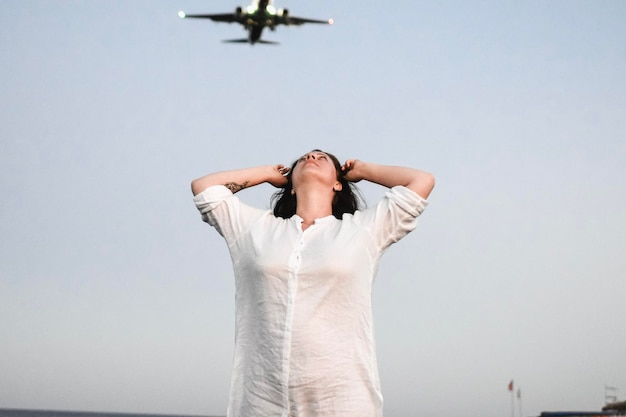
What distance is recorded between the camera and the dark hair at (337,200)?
3.12 meters

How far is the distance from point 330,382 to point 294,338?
195 mm

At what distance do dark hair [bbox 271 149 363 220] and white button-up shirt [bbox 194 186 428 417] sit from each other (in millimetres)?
379

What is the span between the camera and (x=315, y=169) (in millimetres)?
2914

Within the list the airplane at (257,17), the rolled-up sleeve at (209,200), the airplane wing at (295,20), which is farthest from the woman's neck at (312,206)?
the airplane wing at (295,20)

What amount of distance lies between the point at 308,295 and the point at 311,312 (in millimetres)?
64

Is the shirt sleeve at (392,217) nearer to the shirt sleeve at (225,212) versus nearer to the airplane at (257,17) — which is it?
the shirt sleeve at (225,212)

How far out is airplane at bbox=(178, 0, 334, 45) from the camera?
89.1ft

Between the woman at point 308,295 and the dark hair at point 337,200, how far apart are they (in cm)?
20

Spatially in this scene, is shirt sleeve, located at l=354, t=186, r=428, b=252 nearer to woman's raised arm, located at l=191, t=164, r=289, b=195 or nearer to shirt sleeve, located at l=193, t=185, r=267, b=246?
shirt sleeve, located at l=193, t=185, r=267, b=246

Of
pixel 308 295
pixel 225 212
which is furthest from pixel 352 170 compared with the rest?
pixel 308 295

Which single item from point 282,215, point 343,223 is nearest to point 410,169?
point 343,223

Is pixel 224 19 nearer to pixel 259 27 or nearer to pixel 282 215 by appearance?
pixel 259 27

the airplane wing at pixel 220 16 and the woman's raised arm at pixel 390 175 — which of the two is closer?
the woman's raised arm at pixel 390 175

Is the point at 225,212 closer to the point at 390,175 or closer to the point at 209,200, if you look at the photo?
the point at 209,200
